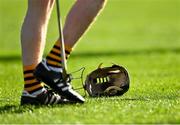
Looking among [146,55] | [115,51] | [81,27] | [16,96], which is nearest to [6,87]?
[16,96]

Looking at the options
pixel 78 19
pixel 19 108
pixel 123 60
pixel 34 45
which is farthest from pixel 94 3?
pixel 123 60

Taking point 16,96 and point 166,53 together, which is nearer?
point 16,96

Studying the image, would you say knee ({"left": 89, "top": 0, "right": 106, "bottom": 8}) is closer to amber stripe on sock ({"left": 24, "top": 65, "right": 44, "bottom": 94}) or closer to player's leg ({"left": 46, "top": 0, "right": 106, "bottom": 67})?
player's leg ({"left": 46, "top": 0, "right": 106, "bottom": 67})

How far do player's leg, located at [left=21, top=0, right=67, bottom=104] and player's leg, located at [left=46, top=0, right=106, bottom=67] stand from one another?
0.81 ft

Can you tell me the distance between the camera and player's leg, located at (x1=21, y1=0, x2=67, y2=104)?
22.5ft

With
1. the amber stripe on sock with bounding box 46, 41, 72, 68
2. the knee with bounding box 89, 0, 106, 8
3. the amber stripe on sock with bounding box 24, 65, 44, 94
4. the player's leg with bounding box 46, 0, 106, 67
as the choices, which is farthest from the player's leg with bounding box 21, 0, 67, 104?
the knee with bounding box 89, 0, 106, 8

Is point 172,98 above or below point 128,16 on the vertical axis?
below

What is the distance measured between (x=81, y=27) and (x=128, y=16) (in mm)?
22072

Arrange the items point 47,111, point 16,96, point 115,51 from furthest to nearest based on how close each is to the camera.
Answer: point 115,51, point 16,96, point 47,111

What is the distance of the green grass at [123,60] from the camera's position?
6359 millimetres

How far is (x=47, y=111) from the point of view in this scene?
652 centimetres

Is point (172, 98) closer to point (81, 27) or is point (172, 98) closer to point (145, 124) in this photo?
point (81, 27)

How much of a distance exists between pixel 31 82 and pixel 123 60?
8541 millimetres

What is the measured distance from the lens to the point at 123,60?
15.4 meters
